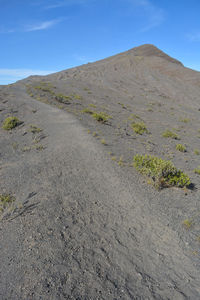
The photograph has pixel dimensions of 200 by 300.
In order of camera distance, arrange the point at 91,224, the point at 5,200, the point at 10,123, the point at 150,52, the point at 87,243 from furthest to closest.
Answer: the point at 150,52, the point at 10,123, the point at 5,200, the point at 91,224, the point at 87,243

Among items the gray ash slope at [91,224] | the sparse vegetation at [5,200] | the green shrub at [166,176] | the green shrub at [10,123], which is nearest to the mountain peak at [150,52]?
the green shrub at [10,123]

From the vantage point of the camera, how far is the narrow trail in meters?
3.85

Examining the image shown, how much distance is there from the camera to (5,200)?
623cm

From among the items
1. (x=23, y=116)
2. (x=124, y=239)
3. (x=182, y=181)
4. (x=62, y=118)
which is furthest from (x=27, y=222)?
(x=23, y=116)

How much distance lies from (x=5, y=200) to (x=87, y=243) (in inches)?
118

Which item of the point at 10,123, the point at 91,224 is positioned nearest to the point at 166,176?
the point at 91,224

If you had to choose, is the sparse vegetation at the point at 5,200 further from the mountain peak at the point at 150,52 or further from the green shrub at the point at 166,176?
the mountain peak at the point at 150,52

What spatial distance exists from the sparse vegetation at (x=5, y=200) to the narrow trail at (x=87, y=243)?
1.10 feet

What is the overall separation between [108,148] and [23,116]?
9.38 m

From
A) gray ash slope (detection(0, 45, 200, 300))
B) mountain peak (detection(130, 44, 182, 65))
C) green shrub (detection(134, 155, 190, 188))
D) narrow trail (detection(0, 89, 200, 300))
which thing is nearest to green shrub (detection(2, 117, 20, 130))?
gray ash slope (detection(0, 45, 200, 300))

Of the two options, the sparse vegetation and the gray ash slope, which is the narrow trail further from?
the sparse vegetation

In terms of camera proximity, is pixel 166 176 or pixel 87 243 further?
pixel 166 176

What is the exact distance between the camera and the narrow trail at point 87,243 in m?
3.85

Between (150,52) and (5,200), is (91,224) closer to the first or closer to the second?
(5,200)
